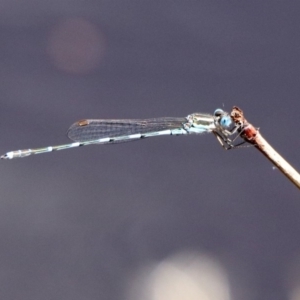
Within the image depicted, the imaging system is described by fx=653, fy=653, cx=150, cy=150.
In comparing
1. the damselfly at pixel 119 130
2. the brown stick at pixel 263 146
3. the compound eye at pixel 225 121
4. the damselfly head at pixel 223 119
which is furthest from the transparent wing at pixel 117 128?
the brown stick at pixel 263 146

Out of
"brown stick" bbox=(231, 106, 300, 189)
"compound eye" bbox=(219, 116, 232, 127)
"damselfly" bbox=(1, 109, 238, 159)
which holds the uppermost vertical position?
"damselfly" bbox=(1, 109, 238, 159)

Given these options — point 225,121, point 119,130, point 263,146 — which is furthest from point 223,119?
point 119,130

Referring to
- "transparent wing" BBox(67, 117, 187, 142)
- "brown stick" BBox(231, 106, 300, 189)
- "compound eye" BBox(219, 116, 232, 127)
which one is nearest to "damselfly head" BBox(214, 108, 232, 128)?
"compound eye" BBox(219, 116, 232, 127)

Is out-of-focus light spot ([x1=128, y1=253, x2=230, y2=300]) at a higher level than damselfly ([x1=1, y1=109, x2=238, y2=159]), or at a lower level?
lower

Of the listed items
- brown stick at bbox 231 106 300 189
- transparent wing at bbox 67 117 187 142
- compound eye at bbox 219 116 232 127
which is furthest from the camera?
transparent wing at bbox 67 117 187 142

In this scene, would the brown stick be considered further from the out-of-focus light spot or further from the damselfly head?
the out-of-focus light spot

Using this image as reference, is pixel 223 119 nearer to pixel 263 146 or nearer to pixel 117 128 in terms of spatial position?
pixel 263 146

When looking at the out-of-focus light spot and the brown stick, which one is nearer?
the brown stick
